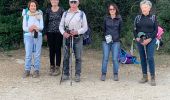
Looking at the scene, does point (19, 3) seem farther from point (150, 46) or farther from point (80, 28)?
point (150, 46)

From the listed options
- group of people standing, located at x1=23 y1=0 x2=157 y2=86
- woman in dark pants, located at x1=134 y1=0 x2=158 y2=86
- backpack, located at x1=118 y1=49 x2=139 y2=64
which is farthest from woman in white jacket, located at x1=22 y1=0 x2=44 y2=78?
backpack, located at x1=118 y1=49 x2=139 y2=64

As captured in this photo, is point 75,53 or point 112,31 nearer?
point 75,53

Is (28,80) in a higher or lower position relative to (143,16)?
lower

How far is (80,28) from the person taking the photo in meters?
8.80

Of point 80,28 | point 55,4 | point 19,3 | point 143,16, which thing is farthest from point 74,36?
point 19,3

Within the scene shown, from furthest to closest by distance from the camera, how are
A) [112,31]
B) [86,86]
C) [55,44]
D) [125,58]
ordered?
[125,58] < [55,44] < [112,31] < [86,86]

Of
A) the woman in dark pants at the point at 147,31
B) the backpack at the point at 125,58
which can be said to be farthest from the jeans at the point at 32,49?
the backpack at the point at 125,58

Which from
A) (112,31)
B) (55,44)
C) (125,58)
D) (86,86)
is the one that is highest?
(112,31)

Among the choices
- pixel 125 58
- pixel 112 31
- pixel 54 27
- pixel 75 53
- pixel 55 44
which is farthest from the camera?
pixel 125 58

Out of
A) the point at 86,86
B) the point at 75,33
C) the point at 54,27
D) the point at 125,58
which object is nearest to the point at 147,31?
the point at 75,33

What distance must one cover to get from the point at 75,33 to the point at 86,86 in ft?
3.56

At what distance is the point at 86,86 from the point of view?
8.65 m

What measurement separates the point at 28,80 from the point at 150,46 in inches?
104

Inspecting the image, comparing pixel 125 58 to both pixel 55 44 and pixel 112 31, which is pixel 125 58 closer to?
pixel 112 31
